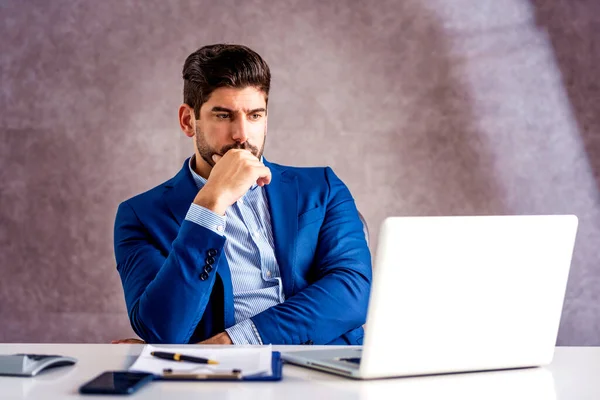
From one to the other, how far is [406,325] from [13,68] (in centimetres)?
263

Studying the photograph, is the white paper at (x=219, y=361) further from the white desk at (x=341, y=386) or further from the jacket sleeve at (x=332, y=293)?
the jacket sleeve at (x=332, y=293)

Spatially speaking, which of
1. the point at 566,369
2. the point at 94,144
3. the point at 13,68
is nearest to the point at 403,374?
the point at 566,369

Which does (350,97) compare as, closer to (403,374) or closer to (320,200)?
(320,200)

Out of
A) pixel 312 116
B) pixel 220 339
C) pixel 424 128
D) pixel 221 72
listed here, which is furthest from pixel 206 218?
pixel 424 128

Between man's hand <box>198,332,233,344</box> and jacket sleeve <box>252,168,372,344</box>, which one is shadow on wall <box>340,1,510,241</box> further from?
man's hand <box>198,332,233,344</box>

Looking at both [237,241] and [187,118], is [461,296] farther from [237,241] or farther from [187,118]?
[187,118]

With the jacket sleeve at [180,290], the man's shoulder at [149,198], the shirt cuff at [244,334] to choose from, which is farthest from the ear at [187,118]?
the shirt cuff at [244,334]

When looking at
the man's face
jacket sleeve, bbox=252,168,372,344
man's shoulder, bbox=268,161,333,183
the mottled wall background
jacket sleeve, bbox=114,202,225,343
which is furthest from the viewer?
the mottled wall background

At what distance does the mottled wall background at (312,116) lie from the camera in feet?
10.3

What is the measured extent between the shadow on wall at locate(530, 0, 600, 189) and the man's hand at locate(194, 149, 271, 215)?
182 cm

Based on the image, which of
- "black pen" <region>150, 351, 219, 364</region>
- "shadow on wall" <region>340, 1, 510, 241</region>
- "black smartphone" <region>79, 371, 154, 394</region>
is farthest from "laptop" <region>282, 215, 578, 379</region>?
"shadow on wall" <region>340, 1, 510, 241</region>

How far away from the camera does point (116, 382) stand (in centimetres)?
102

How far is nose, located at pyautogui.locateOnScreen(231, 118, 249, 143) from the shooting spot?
207cm

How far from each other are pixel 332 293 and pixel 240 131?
1.74ft
